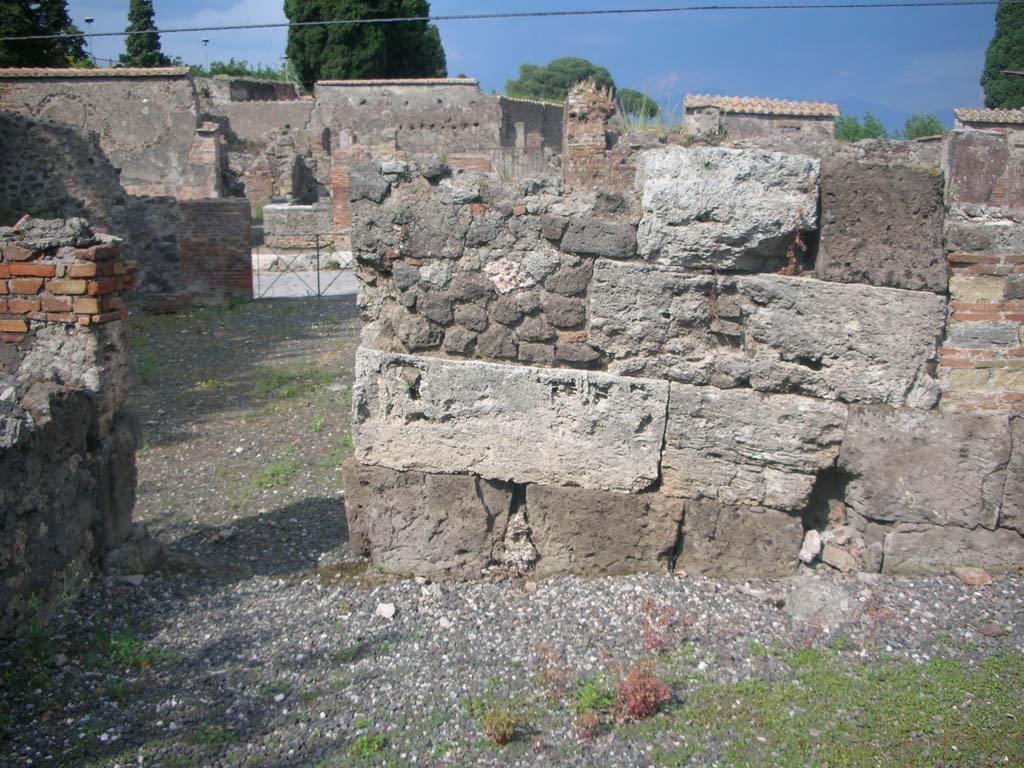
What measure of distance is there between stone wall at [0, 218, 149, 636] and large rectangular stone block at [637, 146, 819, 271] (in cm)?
256

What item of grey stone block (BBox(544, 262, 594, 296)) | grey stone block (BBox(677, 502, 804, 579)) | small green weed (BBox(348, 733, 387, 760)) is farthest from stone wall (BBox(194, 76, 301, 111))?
small green weed (BBox(348, 733, 387, 760))

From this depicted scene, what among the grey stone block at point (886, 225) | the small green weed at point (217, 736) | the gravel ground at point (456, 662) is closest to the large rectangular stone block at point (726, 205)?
the grey stone block at point (886, 225)

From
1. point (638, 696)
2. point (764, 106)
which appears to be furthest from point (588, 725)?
point (764, 106)

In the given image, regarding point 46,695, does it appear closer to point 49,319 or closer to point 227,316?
point 49,319

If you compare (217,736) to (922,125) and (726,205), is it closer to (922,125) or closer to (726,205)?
(726,205)

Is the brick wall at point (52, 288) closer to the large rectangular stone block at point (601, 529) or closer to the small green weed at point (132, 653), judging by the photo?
the small green weed at point (132, 653)

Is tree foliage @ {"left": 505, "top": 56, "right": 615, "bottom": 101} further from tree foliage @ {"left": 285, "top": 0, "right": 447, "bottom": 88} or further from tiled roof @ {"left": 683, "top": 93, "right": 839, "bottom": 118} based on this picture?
tiled roof @ {"left": 683, "top": 93, "right": 839, "bottom": 118}

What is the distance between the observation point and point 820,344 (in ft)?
11.6

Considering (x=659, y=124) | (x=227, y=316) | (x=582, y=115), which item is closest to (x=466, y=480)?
(x=659, y=124)

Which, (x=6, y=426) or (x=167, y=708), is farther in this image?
(x=6, y=426)

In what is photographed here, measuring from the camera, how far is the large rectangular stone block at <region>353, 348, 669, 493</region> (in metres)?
3.80

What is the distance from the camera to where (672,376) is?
12.3 ft

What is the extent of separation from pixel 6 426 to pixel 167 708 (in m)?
1.24

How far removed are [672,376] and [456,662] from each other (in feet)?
5.04
